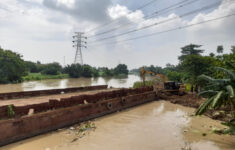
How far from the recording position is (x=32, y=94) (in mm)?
11406

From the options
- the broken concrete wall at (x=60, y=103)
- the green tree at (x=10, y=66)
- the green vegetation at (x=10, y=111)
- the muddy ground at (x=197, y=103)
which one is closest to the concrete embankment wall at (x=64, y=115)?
the broken concrete wall at (x=60, y=103)

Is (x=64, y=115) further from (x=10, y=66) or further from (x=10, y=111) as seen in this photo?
(x=10, y=66)

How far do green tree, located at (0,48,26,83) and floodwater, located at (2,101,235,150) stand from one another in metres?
30.4

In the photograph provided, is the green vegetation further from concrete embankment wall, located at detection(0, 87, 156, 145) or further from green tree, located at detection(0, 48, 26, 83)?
green tree, located at detection(0, 48, 26, 83)

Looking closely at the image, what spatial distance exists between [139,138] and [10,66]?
33.1 meters

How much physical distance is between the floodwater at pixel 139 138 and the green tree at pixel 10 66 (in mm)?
30446

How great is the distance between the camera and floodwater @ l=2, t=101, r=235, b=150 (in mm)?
4898

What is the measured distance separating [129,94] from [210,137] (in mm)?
6390

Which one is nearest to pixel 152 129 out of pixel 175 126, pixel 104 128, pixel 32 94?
pixel 175 126

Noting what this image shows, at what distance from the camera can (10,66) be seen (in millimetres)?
28641

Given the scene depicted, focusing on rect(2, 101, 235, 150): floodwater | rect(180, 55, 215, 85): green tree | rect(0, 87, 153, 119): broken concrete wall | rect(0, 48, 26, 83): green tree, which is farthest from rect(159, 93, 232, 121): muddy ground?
rect(0, 48, 26, 83): green tree

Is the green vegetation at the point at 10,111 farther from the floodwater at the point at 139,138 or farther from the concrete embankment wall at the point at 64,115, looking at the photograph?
the floodwater at the point at 139,138

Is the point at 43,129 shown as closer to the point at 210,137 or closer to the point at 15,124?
the point at 15,124

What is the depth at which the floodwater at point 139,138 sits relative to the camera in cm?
490
